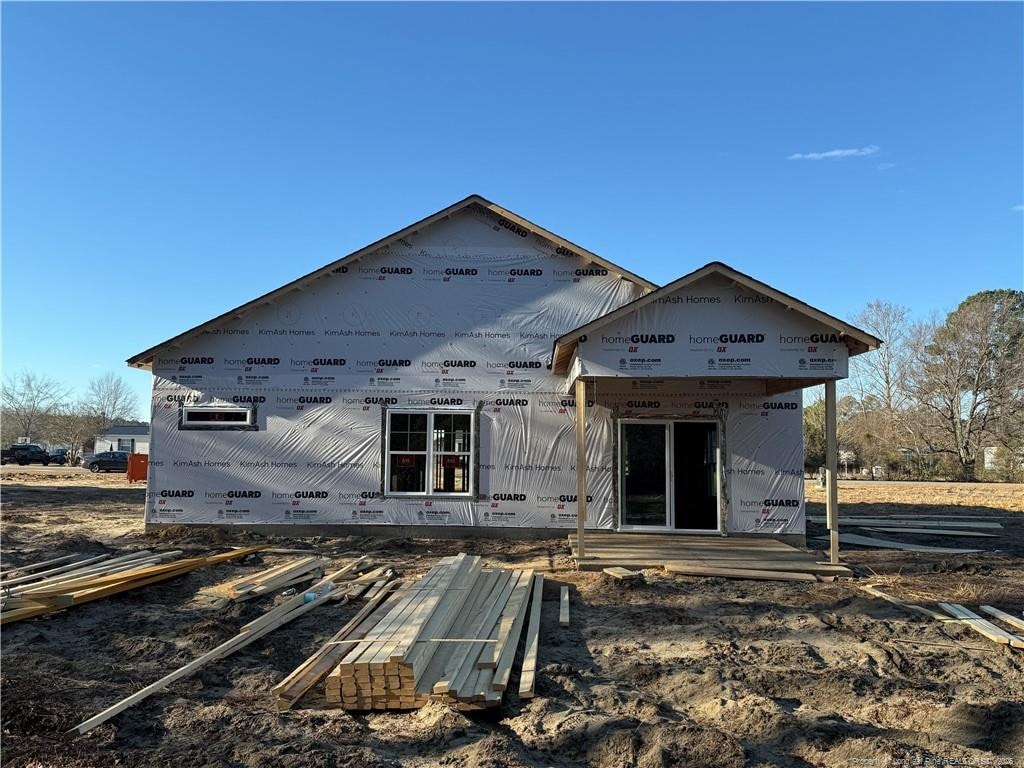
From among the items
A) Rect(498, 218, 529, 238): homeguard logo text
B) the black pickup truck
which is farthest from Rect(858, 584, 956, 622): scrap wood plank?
the black pickup truck

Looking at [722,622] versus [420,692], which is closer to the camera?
[420,692]

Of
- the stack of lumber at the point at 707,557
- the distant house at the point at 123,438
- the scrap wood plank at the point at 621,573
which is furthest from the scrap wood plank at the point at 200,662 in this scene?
the distant house at the point at 123,438

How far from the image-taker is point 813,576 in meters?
9.64

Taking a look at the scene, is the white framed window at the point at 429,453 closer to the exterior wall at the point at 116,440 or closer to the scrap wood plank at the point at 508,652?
the scrap wood plank at the point at 508,652

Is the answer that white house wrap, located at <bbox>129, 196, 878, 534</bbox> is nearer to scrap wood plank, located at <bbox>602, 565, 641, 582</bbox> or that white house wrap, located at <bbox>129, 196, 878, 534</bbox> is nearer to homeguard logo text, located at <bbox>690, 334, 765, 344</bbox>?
homeguard logo text, located at <bbox>690, 334, 765, 344</bbox>

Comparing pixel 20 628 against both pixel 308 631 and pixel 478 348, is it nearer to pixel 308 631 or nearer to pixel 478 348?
pixel 308 631

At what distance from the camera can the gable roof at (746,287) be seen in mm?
9664

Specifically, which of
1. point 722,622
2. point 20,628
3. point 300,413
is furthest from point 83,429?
point 722,622

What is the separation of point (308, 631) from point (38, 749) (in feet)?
10.0

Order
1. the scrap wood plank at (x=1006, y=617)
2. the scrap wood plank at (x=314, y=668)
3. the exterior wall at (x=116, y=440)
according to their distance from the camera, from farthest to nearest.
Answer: the exterior wall at (x=116, y=440)
the scrap wood plank at (x=1006, y=617)
the scrap wood plank at (x=314, y=668)

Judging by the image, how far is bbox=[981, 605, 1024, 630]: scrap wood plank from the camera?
718cm

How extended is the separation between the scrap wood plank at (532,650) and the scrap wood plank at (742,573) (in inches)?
94.4

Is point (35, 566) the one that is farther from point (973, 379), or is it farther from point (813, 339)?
point (973, 379)

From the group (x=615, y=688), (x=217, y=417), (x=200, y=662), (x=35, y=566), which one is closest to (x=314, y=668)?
(x=200, y=662)
